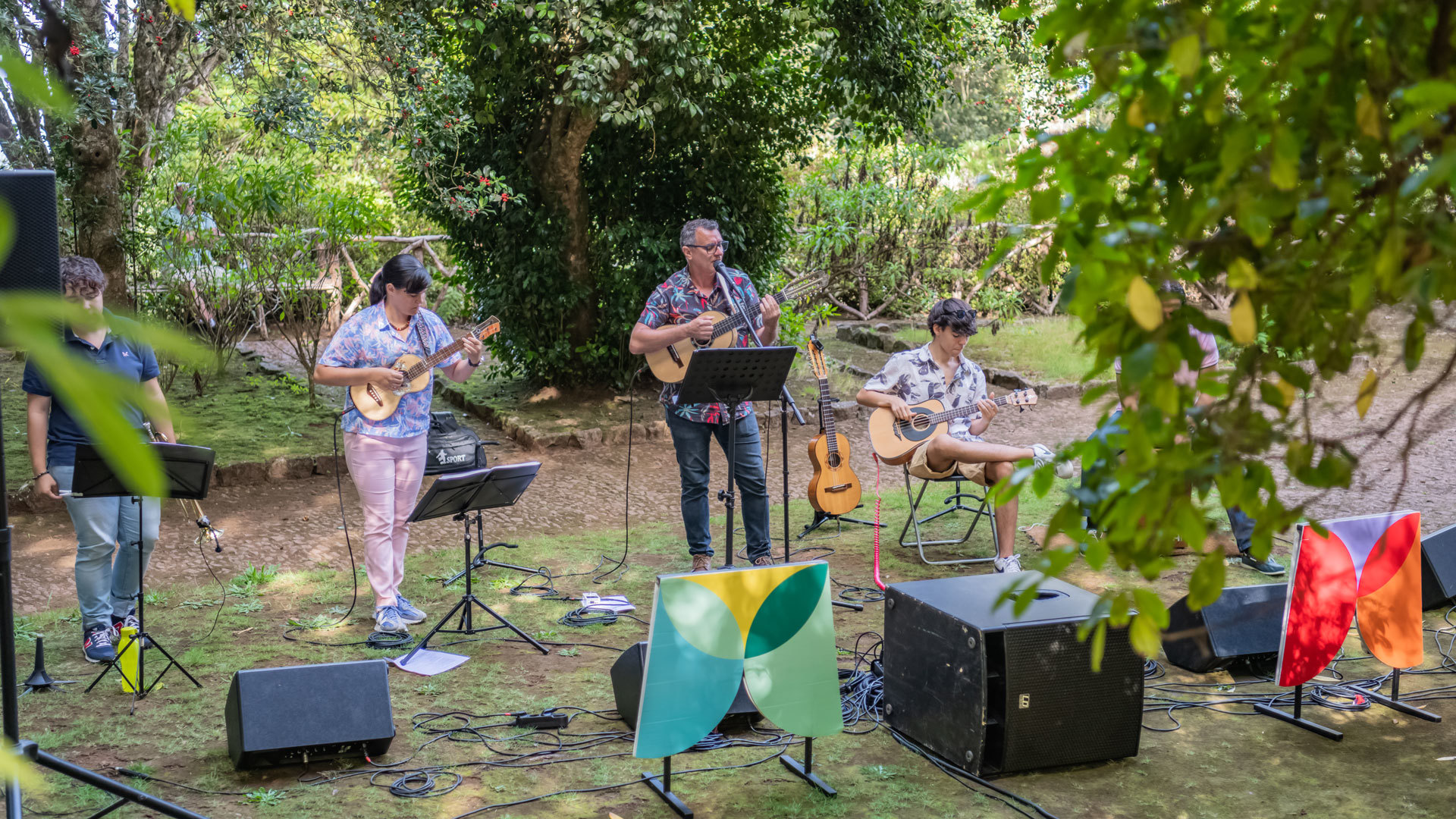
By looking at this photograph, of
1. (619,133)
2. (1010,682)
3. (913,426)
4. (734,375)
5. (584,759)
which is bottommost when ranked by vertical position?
(584,759)

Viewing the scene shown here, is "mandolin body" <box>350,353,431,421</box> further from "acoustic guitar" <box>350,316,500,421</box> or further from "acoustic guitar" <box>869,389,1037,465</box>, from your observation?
"acoustic guitar" <box>869,389,1037,465</box>

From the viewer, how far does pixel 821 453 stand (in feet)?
21.4

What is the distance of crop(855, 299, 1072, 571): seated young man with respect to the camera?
5832 mm

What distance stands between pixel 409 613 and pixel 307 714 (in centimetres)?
141

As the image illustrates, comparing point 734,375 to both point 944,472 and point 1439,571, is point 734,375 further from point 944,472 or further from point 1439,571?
point 1439,571

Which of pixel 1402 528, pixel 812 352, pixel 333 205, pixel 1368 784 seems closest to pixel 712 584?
pixel 1368 784

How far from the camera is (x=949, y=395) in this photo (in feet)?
19.7

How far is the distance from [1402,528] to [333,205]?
8.00m

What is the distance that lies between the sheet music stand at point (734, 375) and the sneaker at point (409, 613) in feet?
4.99

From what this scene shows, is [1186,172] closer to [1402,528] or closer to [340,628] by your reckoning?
[1402,528]

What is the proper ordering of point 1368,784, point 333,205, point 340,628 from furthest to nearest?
point 333,205
point 340,628
point 1368,784

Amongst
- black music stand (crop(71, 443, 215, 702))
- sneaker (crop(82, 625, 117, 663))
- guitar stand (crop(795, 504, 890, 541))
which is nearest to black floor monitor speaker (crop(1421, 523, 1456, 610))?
guitar stand (crop(795, 504, 890, 541))

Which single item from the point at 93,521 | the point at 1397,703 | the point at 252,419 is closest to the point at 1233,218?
the point at 1397,703

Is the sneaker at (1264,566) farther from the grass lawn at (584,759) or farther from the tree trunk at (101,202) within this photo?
the tree trunk at (101,202)
